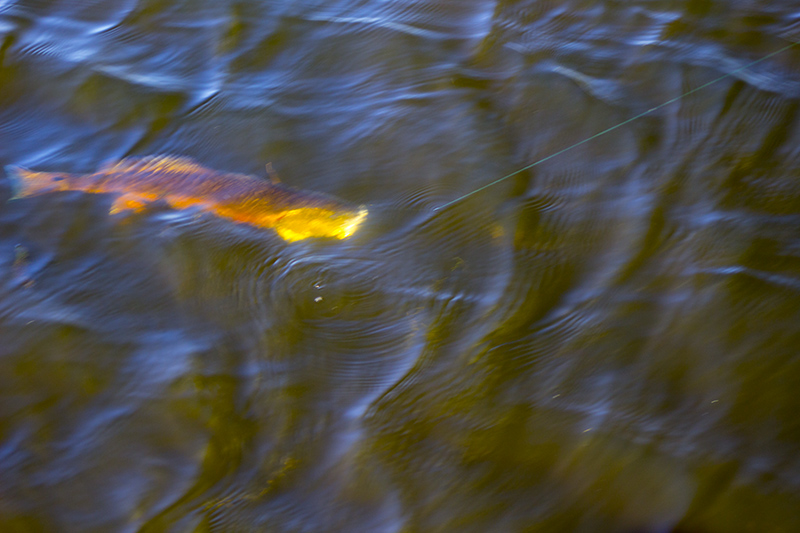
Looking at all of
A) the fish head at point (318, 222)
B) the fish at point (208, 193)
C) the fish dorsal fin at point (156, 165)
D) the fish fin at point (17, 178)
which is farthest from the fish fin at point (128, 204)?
the fish head at point (318, 222)

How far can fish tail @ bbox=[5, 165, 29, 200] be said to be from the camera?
1.75m

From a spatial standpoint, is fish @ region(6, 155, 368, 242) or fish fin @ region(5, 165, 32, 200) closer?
fish @ region(6, 155, 368, 242)

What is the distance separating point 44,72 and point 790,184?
233cm

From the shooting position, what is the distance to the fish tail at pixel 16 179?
1.75 meters

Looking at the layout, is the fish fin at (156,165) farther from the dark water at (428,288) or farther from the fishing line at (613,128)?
the fishing line at (613,128)

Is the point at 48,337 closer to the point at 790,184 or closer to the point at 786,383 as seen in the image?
the point at 786,383

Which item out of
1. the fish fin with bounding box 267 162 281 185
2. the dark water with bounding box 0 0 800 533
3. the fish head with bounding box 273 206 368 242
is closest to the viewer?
the dark water with bounding box 0 0 800 533

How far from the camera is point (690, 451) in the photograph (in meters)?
1.20

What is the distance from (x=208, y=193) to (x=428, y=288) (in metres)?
0.70

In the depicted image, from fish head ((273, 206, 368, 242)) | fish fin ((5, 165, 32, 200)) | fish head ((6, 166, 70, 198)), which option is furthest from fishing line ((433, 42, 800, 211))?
fish fin ((5, 165, 32, 200))

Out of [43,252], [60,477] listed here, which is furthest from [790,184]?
[43,252]

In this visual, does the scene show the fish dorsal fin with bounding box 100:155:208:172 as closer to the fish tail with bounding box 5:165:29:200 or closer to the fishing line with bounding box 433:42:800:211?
the fish tail with bounding box 5:165:29:200

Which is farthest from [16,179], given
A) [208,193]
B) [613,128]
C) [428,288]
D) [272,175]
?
[613,128]

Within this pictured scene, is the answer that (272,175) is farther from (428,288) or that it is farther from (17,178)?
(17,178)
